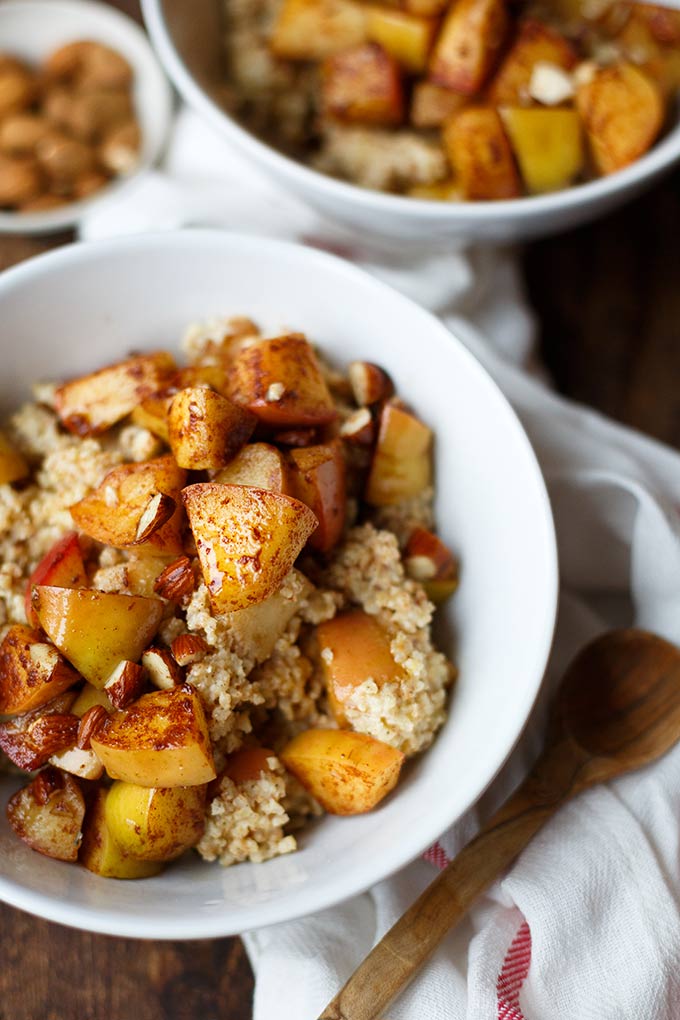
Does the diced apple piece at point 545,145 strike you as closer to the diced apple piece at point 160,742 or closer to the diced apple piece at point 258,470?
the diced apple piece at point 258,470

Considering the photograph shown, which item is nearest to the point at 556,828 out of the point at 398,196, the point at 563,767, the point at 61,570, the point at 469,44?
the point at 563,767

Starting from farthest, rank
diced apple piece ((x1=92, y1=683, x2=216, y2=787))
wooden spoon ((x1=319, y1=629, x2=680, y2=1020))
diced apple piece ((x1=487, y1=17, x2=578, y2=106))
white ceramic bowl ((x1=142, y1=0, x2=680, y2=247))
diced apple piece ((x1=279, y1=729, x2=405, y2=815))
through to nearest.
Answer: diced apple piece ((x1=487, y1=17, x2=578, y2=106)) → white ceramic bowl ((x1=142, y1=0, x2=680, y2=247)) → wooden spoon ((x1=319, y1=629, x2=680, y2=1020)) → diced apple piece ((x1=279, y1=729, x2=405, y2=815)) → diced apple piece ((x1=92, y1=683, x2=216, y2=787))

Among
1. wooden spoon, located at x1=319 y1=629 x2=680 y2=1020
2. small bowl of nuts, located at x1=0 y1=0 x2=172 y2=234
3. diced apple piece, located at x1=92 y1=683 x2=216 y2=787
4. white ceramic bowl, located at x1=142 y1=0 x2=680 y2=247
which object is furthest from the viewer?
small bowl of nuts, located at x1=0 y1=0 x2=172 y2=234

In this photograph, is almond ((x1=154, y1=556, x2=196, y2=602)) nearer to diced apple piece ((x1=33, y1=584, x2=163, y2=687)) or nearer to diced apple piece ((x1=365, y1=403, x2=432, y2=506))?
diced apple piece ((x1=33, y1=584, x2=163, y2=687))

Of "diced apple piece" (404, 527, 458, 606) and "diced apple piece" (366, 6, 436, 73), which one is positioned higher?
"diced apple piece" (366, 6, 436, 73)

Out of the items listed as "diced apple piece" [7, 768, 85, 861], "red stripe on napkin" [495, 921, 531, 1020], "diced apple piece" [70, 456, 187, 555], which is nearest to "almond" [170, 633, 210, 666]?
"diced apple piece" [70, 456, 187, 555]

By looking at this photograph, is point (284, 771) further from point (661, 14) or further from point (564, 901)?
point (661, 14)

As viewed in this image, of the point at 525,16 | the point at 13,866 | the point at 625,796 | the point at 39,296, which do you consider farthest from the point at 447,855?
the point at 525,16

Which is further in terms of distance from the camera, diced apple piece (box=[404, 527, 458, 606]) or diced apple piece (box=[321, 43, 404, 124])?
diced apple piece (box=[321, 43, 404, 124])

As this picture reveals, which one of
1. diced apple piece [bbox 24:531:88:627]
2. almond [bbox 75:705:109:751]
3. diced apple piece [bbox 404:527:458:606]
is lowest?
diced apple piece [bbox 404:527:458:606]
